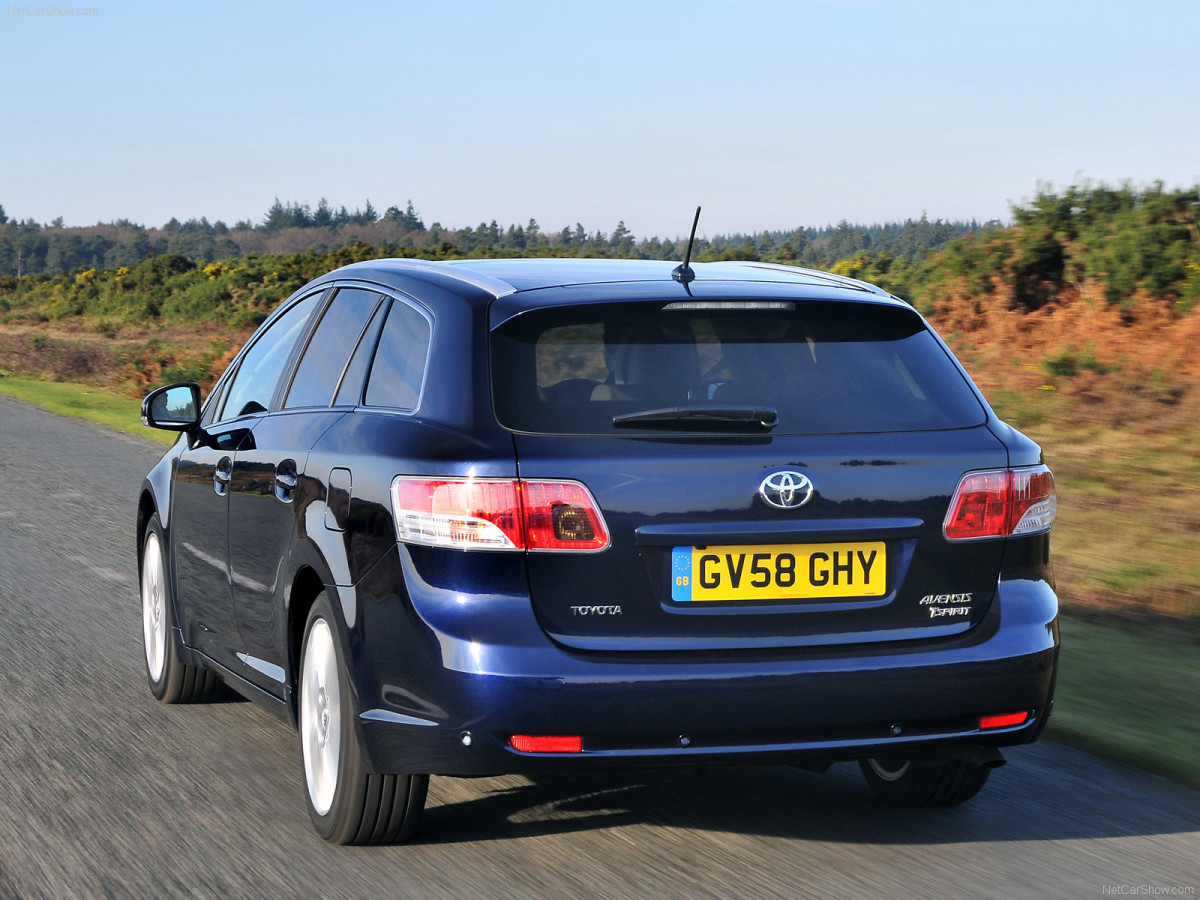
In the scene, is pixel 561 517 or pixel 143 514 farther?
pixel 143 514

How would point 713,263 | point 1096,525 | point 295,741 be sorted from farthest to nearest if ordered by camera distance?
point 1096,525 < point 295,741 < point 713,263

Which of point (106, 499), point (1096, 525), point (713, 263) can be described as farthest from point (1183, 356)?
point (713, 263)

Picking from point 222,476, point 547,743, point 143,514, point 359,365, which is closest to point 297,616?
point 359,365

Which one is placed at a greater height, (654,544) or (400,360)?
(400,360)

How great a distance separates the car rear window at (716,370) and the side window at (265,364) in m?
1.68

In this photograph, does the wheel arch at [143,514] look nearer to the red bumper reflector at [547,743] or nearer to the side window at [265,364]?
the side window at [265,364]

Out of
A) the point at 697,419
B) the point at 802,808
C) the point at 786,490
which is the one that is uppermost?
the point at 697,419

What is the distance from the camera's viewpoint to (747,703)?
3875 millimetres

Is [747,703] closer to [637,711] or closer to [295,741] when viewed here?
[637,711]

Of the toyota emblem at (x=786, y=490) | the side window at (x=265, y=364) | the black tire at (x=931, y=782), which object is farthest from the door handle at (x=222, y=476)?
the black tire at (x=931, y=782)

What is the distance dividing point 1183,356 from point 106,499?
11.2 meters

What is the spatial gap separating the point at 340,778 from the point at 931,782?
1.88 m

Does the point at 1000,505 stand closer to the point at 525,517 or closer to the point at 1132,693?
the point at 525,517

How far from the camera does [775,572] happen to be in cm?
393
